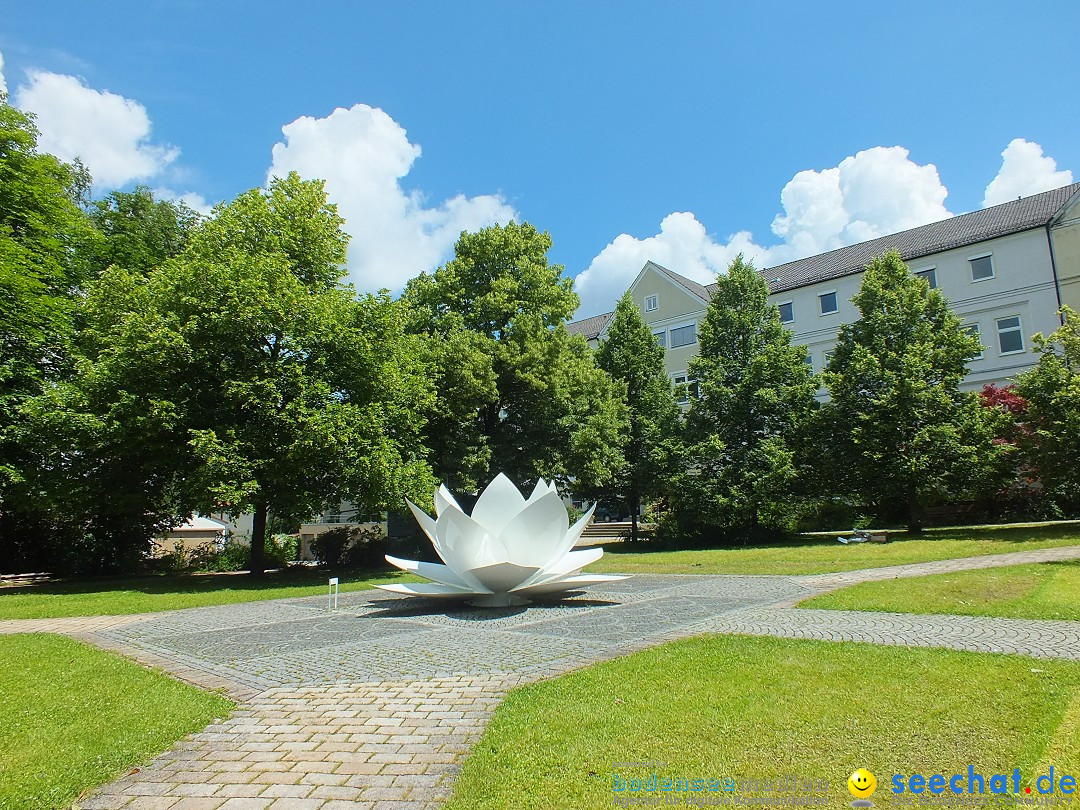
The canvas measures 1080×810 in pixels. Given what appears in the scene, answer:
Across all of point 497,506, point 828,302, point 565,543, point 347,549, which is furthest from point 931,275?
point 497,506

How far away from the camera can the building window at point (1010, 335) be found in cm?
3550

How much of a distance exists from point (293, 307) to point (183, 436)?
4.86 meters

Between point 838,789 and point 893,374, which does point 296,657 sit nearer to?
point 838,789

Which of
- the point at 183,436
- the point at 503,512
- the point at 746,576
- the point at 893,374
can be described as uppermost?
the point at 893,374

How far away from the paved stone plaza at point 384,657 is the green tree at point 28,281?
10.4 m

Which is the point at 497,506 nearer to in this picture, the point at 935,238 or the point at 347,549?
the point at 347,549

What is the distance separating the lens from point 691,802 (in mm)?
3570

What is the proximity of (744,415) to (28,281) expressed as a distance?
85.9 feet

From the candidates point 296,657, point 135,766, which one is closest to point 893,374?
point 296,657

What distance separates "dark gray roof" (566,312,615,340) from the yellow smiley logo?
5121 centimetres

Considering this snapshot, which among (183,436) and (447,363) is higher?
(447,363)

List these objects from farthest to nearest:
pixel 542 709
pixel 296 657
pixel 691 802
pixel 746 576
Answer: pixel 746 576, pixel 296 657, pixel 542 709, pixel 691 802

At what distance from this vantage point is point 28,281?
18.5 m

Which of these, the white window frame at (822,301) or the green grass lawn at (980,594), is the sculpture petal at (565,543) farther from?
the white window frame at (822,301)
